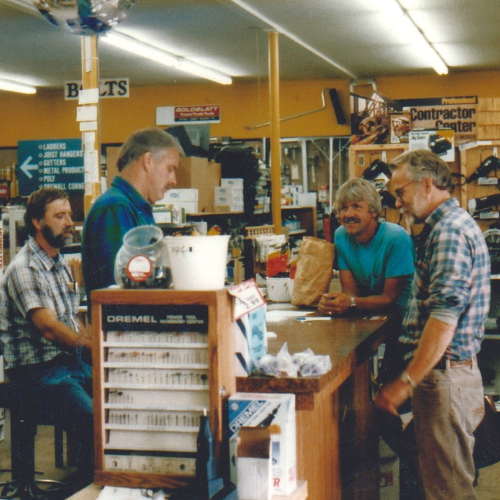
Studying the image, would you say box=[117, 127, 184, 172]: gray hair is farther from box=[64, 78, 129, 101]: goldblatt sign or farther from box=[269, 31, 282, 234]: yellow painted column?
box=[269, 31, 282, 234]: yellow painted column

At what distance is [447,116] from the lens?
266 inches

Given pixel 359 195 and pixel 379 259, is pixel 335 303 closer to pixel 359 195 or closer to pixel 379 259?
pixel 379 259

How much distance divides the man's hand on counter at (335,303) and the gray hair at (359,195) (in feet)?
1.52

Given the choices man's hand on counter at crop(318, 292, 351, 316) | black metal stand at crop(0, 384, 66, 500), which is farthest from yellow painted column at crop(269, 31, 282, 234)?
man's hand on counter at crop(318, 292, 351, 316)

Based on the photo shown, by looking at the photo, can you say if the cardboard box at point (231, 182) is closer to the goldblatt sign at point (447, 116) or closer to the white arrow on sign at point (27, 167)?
the goldblatt sign at point (447, 116)

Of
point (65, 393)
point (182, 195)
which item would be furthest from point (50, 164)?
point (65, 393)

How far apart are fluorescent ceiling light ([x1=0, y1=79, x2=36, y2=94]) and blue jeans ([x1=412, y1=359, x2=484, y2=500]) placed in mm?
11325

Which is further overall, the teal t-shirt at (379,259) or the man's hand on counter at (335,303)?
the teal t-shirt at (379,259)

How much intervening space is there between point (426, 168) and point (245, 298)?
122 centimetres

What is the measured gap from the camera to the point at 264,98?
1297cm

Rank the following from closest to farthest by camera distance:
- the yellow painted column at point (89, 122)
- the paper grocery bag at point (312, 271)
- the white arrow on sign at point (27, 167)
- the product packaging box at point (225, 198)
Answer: the paper grocery bag at point (312, 271)
the yellow painted column at point (89, 122)
the white arrow on sign at point (27, 167)
the product packaging box at point (225, 198)

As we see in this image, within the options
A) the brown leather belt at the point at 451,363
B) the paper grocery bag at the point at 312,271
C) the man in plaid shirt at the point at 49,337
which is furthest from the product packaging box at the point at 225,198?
the brown leather belt at the point at 451,363

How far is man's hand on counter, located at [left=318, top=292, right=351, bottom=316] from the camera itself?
324cm

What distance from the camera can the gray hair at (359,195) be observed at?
3422 mm
